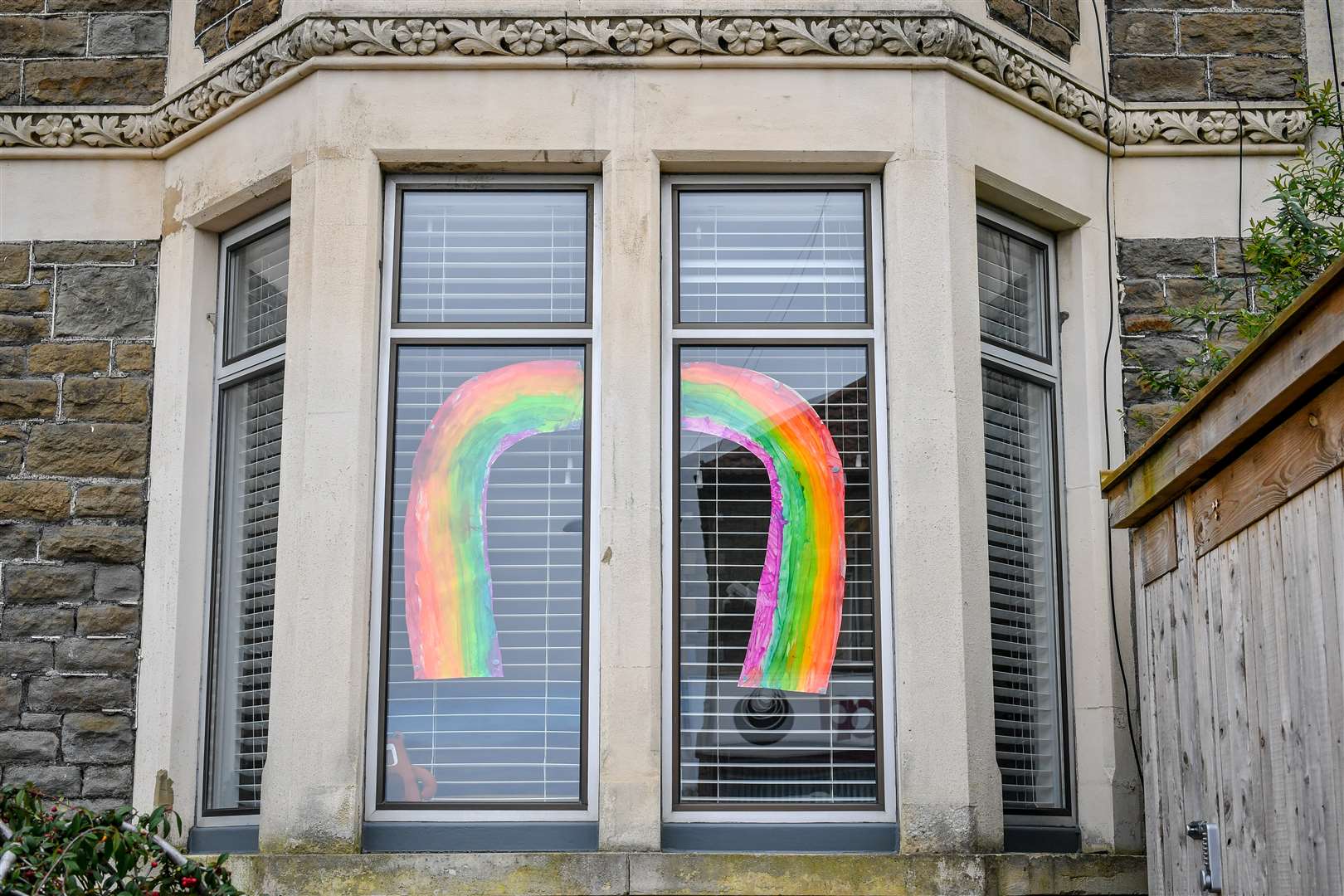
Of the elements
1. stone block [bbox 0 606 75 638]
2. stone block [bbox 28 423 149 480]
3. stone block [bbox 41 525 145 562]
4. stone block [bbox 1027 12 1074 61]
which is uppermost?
stone block [bbox 1027 12 1074 61]

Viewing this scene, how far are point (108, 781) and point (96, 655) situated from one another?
53 cm

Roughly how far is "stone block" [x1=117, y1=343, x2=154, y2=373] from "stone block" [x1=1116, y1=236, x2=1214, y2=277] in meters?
4.26

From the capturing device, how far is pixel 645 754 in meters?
6.49

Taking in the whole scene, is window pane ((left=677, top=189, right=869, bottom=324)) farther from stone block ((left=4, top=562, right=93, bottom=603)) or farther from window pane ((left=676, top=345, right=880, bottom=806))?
stone block ((left=4, top=562, right=93, bottom=603))

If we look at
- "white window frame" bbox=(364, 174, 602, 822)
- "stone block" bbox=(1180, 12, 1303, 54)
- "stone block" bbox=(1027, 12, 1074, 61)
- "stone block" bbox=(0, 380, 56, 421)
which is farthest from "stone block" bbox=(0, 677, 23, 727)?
"stone block" bbox=(1180, 12, 1303, 54)

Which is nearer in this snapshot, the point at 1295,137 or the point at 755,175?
the point at 755,175

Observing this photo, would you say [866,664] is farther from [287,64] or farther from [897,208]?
[287,64]

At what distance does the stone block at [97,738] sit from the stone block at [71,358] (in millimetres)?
1502

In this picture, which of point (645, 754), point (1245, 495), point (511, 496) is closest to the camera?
point (1245, 495)

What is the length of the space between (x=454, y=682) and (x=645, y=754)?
0.82 metres

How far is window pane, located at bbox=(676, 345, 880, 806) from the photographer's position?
6.68 metres

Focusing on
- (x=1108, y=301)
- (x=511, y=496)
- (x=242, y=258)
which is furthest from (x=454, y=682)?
(x=1108, y=301)

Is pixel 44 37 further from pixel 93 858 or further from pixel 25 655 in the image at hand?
pixel 93 858

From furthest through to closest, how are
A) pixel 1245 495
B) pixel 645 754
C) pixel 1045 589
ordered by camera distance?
1. pixel 1045 589
2. pixel 645 754
3. pixel 1245 495
